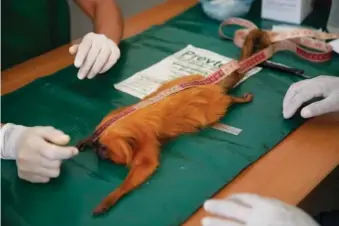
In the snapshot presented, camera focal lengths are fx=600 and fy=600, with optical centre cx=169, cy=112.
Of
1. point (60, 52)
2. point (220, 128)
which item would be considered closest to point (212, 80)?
point (220, 128)

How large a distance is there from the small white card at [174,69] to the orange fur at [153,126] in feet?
0.23

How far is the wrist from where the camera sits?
2.87ft

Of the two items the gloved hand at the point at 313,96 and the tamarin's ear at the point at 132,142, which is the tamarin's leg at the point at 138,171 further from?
the gloved hand at the point at 313,96

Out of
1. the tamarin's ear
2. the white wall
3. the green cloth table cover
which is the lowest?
the white wall

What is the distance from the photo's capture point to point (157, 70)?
1172mm

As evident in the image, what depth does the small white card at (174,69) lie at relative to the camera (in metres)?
1.11

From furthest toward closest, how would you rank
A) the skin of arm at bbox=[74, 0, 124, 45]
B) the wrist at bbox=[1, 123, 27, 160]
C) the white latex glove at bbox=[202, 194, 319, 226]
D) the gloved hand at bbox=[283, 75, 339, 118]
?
the skin of arm at bbox=[74, 0, 124, 45]
the gloved hand at bbox=[283, 75, 339, 118]
the wrist at bbox=[1, 123, 27, 160]
the white latex glove at bbox=[202, 194, 319, 226]

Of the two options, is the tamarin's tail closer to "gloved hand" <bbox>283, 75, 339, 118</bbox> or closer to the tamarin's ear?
"gloved hand" <bbox>283, 75, 339, 118</bbox>

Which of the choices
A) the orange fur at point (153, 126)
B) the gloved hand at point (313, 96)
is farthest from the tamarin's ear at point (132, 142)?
the gloved hand at point (313, 96)

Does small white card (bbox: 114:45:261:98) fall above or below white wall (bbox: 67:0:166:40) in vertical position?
above

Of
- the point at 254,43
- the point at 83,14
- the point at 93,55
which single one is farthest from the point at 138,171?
the point at 83,14

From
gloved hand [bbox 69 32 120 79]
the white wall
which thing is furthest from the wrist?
the white wall

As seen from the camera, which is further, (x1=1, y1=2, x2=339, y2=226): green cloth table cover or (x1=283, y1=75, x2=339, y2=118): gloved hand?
(x1=283, y1=75, x2=339, y2=118): gloved hand

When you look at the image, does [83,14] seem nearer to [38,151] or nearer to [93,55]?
[93,55]
